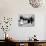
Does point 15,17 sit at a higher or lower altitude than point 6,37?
higher

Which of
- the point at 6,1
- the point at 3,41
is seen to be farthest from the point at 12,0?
the point at 3,41

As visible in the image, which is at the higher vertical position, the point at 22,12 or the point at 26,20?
the point at 22,12

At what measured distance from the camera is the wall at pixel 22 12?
3021 mm

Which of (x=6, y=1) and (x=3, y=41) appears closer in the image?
(x=3, y=41)

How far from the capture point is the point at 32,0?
3113 millimetres

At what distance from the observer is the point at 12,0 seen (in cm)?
308

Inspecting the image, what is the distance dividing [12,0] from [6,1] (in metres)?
0.16

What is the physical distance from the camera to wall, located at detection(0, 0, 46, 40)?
3.02 meters

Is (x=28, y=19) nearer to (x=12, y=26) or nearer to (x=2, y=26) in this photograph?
(x=12, y=26)

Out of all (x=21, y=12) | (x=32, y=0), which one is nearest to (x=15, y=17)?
(x=21, y=12)

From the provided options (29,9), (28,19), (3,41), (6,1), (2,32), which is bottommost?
(3,41)

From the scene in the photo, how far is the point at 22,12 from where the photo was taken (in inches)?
121

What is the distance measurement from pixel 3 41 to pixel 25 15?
2.81ft

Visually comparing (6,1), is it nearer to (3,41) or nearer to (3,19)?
(3,19)
